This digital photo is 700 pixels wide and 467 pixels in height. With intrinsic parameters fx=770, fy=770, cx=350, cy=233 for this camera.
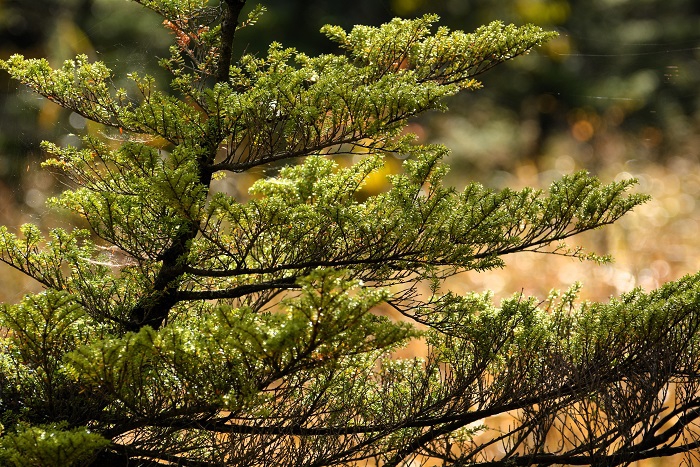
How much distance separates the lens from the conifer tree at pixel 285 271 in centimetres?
374

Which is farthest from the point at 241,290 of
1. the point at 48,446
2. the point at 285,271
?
the point at 48,446

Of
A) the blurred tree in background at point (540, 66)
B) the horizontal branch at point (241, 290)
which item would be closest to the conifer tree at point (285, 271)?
the horizontal branch at point (241, 290)

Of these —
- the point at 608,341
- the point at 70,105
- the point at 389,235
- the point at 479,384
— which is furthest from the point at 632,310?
the point at 70,105

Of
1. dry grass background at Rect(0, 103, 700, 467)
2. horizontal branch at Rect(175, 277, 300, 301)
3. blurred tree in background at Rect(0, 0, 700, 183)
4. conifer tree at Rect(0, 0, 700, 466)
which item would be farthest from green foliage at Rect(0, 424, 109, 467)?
blurred tree in background at Rect(0, 0, 700, 183)

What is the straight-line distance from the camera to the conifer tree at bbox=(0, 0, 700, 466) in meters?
3.74

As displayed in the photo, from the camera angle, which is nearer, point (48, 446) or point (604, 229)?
point (48, 446)

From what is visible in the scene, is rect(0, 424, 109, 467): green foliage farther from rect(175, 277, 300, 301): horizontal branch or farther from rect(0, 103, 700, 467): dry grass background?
rect(0, 103, 700, 467): dry grass background

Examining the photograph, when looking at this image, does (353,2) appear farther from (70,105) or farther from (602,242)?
(70,105)

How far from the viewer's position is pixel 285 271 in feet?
16.3

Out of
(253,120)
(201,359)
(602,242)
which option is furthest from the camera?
(602,242)

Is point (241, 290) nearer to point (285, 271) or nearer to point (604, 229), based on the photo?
point (285, 271)

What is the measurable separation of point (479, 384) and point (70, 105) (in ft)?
9.88

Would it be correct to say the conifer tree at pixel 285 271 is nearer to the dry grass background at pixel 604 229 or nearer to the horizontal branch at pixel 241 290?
the horizontal branch at pixel 241 290

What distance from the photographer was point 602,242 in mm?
12203
